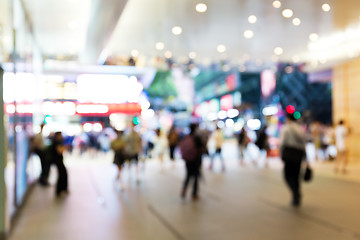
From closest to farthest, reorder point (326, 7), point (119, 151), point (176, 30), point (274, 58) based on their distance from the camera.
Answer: point (326, 7), point (176, 30), point (119, 151), point (274, 58)

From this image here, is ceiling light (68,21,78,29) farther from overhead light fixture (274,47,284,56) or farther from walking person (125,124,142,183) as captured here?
overhead light fixture (274,47,284,56)

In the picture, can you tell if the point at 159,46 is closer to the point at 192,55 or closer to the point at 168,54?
the point at 168,54

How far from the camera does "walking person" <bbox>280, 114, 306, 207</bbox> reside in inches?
259

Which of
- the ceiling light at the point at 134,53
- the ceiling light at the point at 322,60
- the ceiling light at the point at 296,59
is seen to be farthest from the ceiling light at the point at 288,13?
the ceiling light at the point at 322,60

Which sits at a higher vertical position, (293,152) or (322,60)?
(322,60)

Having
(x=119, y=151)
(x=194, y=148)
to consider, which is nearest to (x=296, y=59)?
(x=119, y=151)

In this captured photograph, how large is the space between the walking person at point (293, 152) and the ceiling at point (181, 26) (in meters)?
2.22

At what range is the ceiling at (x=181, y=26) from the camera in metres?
7.16

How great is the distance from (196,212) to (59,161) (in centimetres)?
351

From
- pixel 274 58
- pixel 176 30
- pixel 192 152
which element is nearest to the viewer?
pixel 192 152

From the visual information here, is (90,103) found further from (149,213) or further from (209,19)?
(149,213)

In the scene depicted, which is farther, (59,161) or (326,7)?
(59,161)

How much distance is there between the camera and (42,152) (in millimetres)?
9820

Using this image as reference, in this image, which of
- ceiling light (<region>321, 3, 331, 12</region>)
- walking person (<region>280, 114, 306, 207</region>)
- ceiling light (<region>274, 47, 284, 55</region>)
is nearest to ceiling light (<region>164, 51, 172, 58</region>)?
ceiling light (<region>274, 47, 284, 55</region>)
